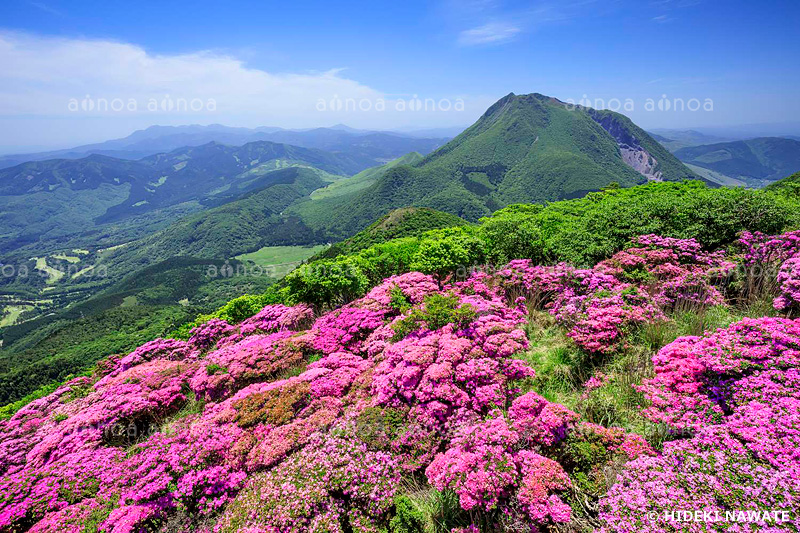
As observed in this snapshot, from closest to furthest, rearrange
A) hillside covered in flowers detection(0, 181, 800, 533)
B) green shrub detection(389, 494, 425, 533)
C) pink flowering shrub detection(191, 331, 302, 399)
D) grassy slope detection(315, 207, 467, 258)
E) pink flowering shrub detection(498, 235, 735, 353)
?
1. hillside covered in flowers detection(0, 181, 800, 533)
2. green shrub detection(389, 494, 425, 533)
3. pink flowering shrub detection(498, 235, 735, 353)
4. pink flowering shrub detection(191, 331, 302, 399)
5. grassy slope detection(315, 207, 467, 258)

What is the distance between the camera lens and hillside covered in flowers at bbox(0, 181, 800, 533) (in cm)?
382

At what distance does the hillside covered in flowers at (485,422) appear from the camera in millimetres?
3824

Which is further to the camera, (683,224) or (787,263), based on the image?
(683,224)

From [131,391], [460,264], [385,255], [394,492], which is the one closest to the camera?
[394,492]

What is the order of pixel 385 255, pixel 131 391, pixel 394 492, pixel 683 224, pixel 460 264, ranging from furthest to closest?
1. pixel 385 255
2. pixel 460 264
3. pixel 683 224
4. pixel 131 391
5. pixel 394 492

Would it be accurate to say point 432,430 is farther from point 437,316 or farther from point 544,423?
point 437,316

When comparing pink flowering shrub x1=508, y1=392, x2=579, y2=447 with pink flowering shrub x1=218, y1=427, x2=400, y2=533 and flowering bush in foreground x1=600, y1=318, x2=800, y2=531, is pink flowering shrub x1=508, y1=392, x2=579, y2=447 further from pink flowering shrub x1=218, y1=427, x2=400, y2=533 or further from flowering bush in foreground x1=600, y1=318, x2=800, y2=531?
pink flowering shrub x1=218, y1=427, x2=400, y2=533

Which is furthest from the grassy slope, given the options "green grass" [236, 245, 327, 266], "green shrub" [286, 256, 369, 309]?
"green grass" [236, 245, 327, 266]

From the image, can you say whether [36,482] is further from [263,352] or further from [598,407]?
[598,407]

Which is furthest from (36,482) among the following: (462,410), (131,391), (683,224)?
(683,224)

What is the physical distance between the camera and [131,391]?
9.04m

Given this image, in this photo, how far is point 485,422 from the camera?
198 inches

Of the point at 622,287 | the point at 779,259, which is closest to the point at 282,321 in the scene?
the point at 622,287

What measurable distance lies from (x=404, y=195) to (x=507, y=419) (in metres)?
199
